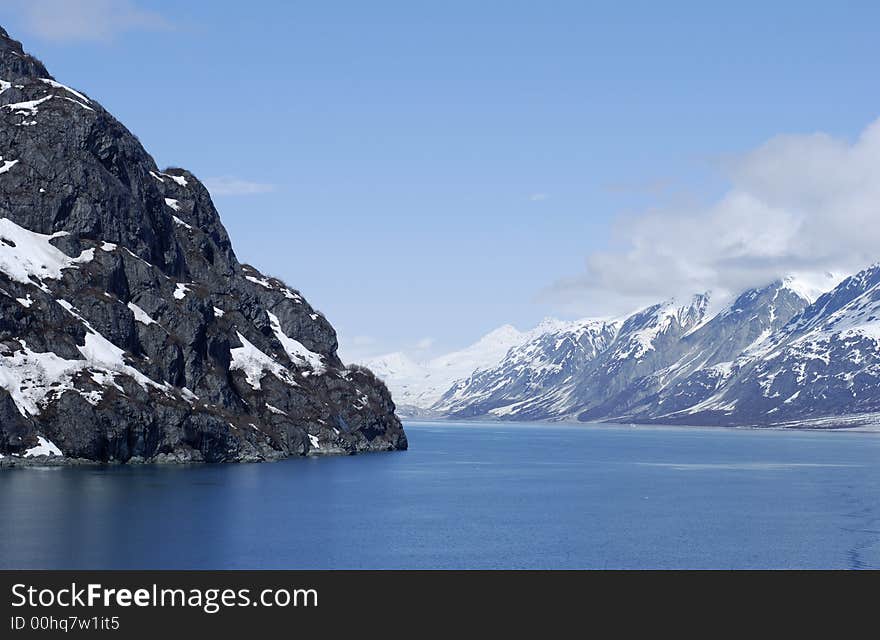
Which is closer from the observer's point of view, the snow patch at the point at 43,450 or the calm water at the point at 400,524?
the calm water at the point at 400,524

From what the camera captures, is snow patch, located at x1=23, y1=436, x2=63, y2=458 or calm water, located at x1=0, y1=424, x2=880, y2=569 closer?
calm water, located at x1=0, y1=424, x2=880, y2=569

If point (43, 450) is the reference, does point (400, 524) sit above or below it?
below

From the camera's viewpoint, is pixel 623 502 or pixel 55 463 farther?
pixel 55 463

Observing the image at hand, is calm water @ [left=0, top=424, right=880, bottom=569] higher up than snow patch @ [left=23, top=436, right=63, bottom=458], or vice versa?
snow patch @ [left=23, top=436, right=63, bottom=458]

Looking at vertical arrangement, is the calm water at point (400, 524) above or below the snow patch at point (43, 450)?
below

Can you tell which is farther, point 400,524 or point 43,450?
point 43,450

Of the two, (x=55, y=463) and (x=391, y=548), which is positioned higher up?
(x=55, y=463)
